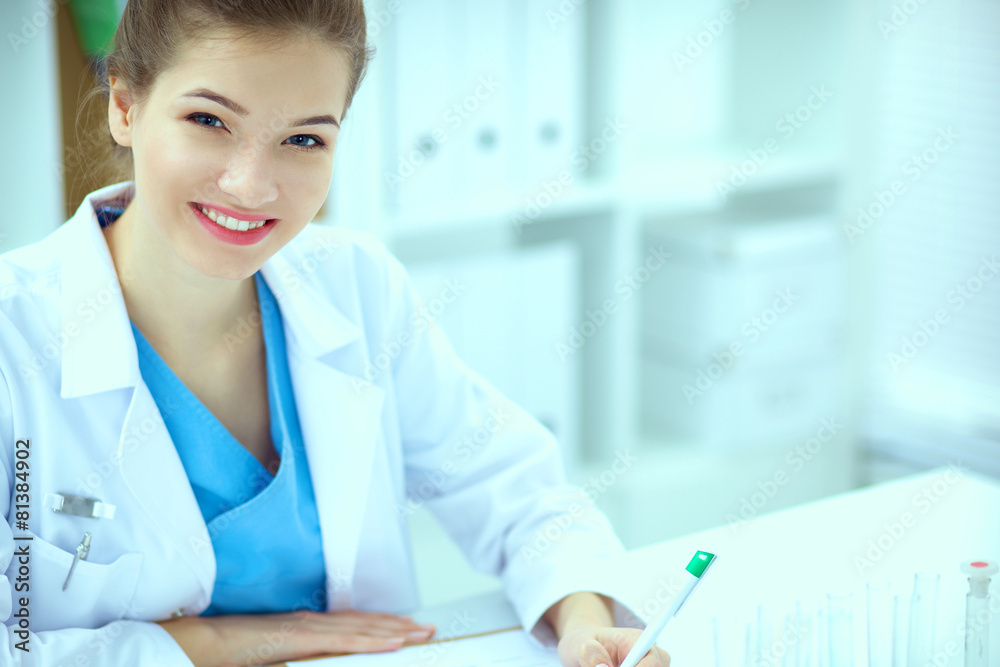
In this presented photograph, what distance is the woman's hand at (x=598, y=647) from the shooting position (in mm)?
1005

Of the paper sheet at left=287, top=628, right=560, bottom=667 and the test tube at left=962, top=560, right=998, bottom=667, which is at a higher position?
the test tube at left=962, top=560, right=998, bottom=667

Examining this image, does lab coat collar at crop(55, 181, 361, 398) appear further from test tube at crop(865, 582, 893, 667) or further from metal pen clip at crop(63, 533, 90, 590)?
test tube at crop(865, 582, 893, 667)

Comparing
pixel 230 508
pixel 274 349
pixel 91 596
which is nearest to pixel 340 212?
pixel 274 349

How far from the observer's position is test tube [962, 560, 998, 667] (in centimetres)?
97

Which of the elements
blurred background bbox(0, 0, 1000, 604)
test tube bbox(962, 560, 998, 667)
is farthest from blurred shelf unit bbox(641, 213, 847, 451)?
test tube bbox(962, 560, 998, 667)

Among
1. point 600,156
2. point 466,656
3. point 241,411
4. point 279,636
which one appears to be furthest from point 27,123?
point 600,156

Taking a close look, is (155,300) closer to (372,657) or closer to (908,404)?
(372,657)

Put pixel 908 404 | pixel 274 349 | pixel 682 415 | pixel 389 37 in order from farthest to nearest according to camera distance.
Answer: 1. pixel 908 404
2. pixel 682 415
3. pixel 389 37
4. pixel 274 349

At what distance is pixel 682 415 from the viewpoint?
2.52m

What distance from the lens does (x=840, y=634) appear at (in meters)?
0.96

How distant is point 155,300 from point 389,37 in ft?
2.90

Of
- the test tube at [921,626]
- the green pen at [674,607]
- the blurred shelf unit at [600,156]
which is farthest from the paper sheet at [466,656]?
the blurred shelf unit at [600,156]

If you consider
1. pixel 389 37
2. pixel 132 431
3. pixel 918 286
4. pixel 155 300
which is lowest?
pixel 918 286

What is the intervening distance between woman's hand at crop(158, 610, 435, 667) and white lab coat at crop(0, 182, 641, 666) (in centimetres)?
4
